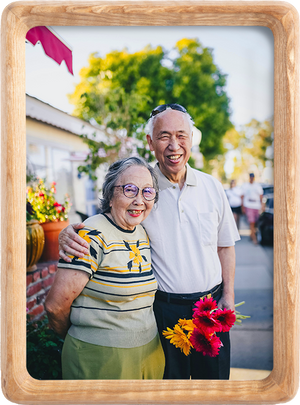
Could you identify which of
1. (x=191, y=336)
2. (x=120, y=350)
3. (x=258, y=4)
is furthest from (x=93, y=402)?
(x=258, y=4)

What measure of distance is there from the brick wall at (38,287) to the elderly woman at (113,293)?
82 cm

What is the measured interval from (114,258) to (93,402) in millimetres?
740

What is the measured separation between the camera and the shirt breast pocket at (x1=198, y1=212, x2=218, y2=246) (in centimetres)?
182

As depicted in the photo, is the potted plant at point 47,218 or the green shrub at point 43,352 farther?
the potted plant at point 47,218

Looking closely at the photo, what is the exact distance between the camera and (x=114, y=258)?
154 centimetres

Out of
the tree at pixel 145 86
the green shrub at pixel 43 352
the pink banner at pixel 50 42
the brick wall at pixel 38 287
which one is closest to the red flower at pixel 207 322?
the green shrub at pixel 43 352

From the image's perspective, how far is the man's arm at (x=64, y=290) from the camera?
1491mm

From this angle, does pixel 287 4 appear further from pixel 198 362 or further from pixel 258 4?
pixel 198 362

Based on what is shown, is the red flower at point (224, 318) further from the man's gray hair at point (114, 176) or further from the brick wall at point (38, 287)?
the brick wall at point (38, 287)

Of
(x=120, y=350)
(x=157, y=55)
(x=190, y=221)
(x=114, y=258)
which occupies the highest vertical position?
(x=157, y=55)

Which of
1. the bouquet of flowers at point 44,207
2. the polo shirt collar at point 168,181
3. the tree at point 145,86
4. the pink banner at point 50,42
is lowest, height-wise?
the bouquet of flowers at point 44,207

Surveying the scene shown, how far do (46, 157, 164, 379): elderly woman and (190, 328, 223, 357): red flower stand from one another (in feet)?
0.73

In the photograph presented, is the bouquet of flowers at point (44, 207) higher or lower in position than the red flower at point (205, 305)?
higher

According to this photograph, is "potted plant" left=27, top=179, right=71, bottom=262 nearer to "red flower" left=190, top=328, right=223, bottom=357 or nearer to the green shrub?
the green shrub
